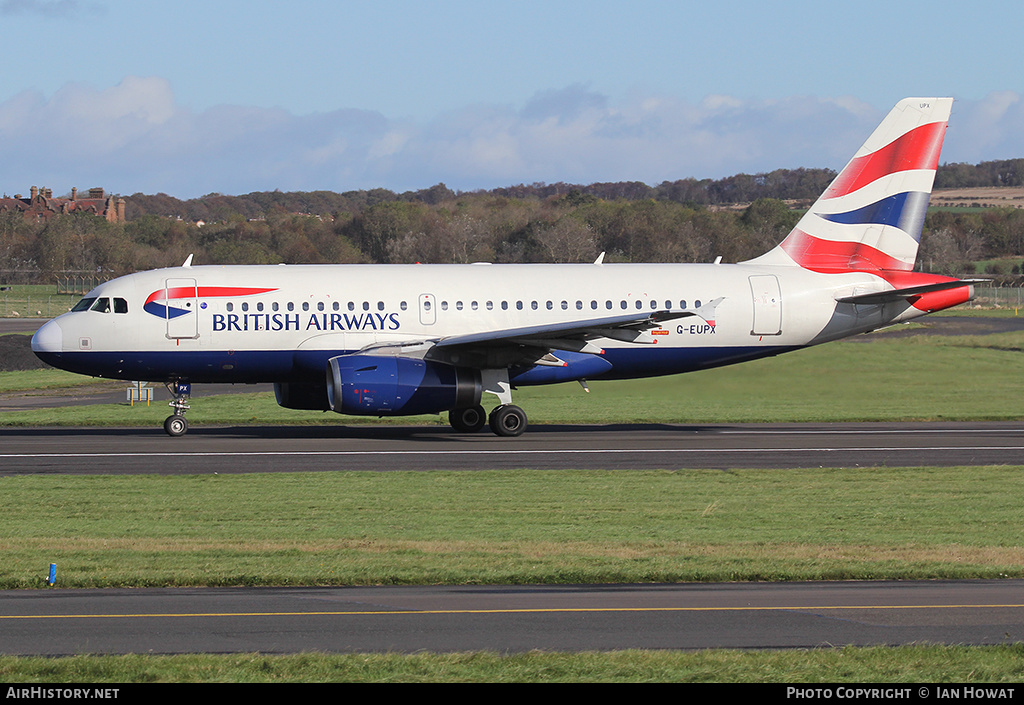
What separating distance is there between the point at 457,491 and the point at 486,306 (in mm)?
9893

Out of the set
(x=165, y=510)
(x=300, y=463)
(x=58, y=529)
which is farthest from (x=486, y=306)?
(x=58, y=529)

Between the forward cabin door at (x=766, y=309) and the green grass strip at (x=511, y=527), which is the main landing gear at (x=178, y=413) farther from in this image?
the forward cabin door at (x=766, y=309)

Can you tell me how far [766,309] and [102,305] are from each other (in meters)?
16.8

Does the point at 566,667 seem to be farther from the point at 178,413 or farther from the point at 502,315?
the point at 178,413

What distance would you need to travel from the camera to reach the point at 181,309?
1145 inches

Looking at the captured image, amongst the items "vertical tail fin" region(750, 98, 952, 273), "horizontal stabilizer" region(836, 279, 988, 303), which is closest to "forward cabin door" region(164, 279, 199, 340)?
"vertical tail fin" region(750, 98, 952, 273)

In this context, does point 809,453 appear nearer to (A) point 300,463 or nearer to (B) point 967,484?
(B) point 967,484

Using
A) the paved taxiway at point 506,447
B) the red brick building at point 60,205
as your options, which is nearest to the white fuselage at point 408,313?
the paved taxiway at point 506,447

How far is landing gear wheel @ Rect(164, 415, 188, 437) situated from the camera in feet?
96.0

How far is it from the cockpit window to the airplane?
0.18ft

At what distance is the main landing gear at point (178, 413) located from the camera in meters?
29.3

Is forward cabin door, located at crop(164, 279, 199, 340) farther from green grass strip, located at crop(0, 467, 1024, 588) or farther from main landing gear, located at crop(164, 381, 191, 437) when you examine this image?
green grass strip, located at crop(0, 467, 1024, 588)

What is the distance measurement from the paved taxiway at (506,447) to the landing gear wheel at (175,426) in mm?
223

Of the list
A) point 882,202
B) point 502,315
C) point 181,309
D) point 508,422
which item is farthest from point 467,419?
point 882,202
